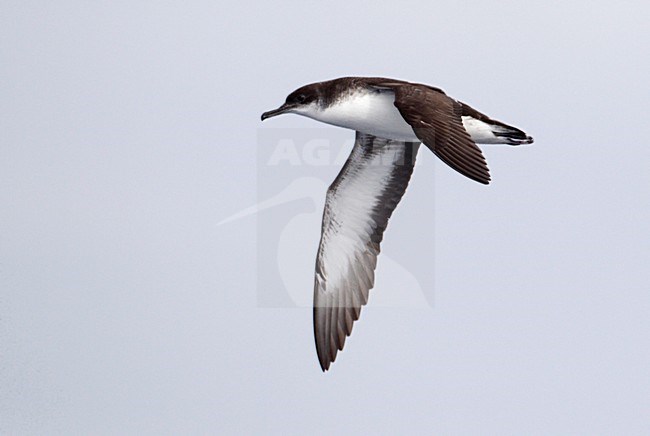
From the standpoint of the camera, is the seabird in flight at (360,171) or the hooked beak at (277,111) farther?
the hooked beak at (277,111)

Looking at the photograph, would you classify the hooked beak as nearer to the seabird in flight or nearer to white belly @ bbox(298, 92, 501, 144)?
the seabird in flight

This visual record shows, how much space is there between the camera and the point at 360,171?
16312mm

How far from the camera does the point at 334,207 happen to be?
54.0 feet

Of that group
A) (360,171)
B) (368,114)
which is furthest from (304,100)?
(360,171)

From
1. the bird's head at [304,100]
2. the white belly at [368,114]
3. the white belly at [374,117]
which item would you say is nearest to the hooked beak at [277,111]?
the bird's head at [304,100]

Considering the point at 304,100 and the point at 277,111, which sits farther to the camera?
the point at 277,111

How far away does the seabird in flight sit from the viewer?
47.4 feet

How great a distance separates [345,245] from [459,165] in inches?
184

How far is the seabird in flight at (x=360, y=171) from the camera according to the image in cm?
1445

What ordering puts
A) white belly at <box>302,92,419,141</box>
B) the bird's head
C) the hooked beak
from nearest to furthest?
white belly at <box>302,92,419,141</box> < the bird's head < the hooked beak

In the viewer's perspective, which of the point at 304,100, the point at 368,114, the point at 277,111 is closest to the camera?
the point at 368,114

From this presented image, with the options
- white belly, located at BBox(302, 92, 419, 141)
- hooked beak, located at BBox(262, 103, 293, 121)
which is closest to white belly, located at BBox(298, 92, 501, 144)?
white belly, located at BBox(302, 92, 419, 141)

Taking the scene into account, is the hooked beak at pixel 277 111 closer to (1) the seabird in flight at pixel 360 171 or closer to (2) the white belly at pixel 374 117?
(1) the seabird in flight at pixel 360 171

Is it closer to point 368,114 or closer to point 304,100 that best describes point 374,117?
point 368,114
